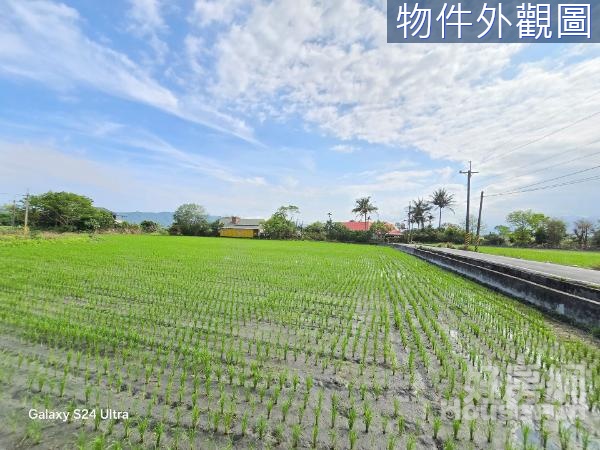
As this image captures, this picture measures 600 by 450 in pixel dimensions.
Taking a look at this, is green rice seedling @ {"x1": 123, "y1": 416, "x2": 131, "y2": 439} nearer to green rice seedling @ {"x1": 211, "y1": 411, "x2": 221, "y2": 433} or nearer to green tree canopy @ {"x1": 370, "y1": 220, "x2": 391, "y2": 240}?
green rice seedling @ {"x1": 211, "y1": 411, "x2": 221, "y2": 433}

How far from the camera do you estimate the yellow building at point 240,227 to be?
63375mm

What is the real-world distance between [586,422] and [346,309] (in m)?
4.90

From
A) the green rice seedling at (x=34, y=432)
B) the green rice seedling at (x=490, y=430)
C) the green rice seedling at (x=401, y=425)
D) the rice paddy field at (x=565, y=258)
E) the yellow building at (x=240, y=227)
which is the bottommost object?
the green rice seedling at (x=34, y=432)

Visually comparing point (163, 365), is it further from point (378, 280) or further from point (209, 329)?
point (378, 280)

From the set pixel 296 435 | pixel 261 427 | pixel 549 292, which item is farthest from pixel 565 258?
pixel 261 427

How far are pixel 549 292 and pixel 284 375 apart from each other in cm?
778

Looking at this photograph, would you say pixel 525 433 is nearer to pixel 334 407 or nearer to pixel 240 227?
pixel 334 407

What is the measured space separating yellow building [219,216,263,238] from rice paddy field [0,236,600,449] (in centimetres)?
5535

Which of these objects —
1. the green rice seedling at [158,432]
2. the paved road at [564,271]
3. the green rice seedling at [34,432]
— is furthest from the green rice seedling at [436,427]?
the paved road at [564,271]

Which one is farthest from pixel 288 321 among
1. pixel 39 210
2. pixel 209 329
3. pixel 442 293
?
pixel 39 210

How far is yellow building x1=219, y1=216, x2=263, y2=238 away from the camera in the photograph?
63.4m

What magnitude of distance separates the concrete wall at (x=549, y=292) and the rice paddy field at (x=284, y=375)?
64cm

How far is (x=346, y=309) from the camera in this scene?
7.83 meters

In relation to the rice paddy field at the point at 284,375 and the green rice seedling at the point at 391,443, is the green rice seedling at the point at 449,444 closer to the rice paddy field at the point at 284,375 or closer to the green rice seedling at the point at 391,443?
the rice paddy field at the point at 284,375
